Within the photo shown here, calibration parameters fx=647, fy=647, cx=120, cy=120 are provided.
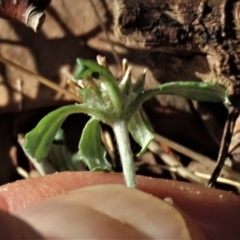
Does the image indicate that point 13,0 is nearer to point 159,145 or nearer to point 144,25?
point 144,25

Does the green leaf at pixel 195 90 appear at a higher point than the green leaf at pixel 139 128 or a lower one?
higher

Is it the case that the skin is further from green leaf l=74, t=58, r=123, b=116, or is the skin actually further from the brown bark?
the brown bark

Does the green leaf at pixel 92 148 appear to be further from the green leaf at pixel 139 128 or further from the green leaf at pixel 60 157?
the green leaf at pixel 60 157

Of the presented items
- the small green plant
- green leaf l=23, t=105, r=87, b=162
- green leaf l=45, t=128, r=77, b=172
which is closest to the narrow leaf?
the small green plant

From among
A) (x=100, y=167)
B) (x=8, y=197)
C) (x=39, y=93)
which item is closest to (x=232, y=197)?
(x=100, y=167)

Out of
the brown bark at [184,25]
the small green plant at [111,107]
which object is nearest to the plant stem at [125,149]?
the small green plant at [111,107]

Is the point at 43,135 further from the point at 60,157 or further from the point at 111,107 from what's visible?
the point at 60,157
